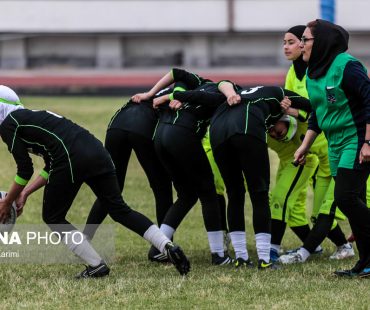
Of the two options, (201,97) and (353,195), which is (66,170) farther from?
(353,195)

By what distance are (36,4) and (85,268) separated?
3497cm

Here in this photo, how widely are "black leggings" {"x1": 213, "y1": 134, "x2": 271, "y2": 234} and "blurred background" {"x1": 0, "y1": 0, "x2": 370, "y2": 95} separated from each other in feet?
104

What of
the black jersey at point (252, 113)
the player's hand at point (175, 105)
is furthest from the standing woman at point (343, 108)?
the player's hand at point (175, 105)

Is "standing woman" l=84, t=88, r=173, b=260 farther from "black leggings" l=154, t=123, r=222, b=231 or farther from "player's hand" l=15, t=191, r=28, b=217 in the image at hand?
"player's hand" l=15, t=191, r=28, b=217

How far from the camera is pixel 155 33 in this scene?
133 feet

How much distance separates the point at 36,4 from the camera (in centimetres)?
4097

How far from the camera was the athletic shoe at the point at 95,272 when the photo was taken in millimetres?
7000

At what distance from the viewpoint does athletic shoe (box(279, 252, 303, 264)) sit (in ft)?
25.7

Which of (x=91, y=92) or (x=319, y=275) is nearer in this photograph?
(x=319, y=275)

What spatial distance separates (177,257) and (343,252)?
7.09ft

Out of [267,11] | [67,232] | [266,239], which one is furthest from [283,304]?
[267,11]

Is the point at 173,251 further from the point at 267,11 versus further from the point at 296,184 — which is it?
the point at 267,11

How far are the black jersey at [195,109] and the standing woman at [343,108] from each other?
0.98 metres

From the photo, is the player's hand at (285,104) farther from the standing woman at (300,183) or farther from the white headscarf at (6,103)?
the white headscarf at (6,103)
